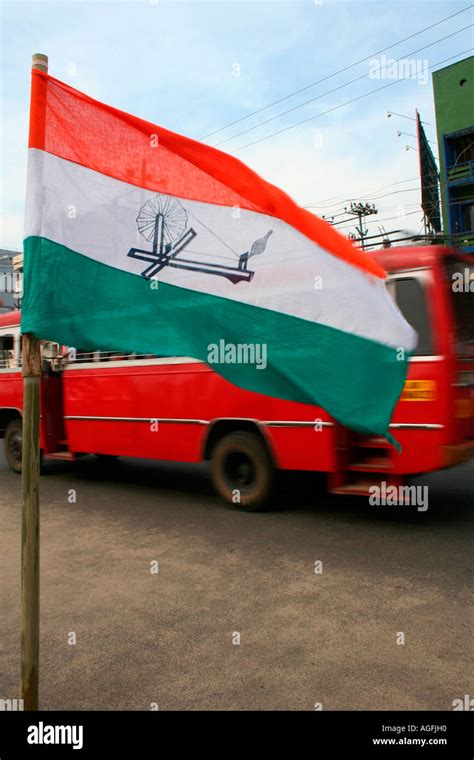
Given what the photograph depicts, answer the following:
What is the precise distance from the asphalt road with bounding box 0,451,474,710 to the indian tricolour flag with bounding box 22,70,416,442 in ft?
4.81

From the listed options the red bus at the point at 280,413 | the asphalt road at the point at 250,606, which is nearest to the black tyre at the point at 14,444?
the red bus at the point at 280,413

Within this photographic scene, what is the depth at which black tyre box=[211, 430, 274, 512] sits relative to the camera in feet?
22.6

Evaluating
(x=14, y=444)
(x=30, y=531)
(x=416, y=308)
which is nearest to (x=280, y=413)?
(x=416, y=308)

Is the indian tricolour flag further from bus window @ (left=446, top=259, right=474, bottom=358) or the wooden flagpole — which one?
bus window @ (left=446, top=259, right=474, bottom=358)

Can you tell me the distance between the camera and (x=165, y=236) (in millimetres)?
2920

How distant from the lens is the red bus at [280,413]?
19.3 feet

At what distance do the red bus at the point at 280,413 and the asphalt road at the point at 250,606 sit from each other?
2.03 feet

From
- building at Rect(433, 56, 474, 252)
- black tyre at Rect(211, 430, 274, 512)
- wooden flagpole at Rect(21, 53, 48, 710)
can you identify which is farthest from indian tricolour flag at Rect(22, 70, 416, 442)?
building at Rect(433, 56, 474, 252)

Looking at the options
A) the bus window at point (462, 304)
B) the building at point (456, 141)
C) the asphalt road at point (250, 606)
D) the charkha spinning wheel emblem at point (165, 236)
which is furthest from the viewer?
the building at point (456, 141)

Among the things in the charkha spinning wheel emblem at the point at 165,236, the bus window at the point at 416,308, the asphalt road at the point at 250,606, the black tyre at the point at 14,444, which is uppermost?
the bus window at the point at 416,308

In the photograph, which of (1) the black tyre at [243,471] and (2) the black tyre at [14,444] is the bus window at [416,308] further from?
(2) the black tyre at [14,444]

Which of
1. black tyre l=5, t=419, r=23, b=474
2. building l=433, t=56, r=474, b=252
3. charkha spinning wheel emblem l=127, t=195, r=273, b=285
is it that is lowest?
black tyre l=5, t=419, r=23, b=474

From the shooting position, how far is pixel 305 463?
6492 millimetres
